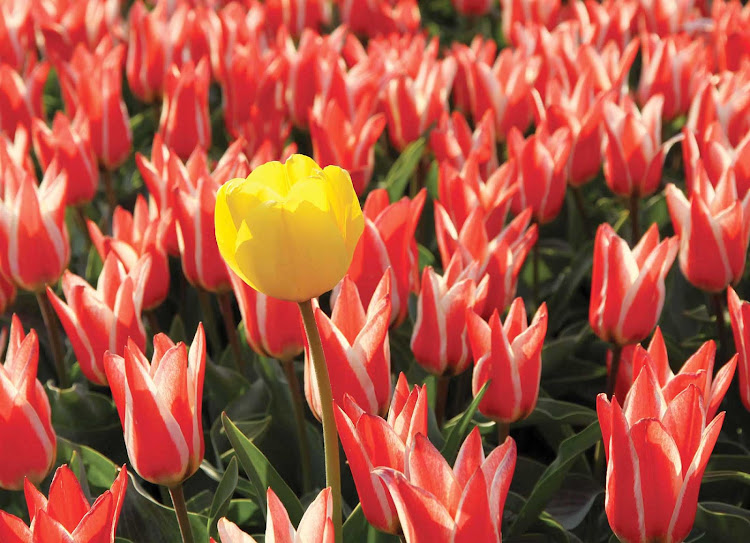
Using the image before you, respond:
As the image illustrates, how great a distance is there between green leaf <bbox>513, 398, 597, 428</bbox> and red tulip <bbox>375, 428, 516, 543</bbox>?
2.11ft

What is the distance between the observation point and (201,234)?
63.9 inches

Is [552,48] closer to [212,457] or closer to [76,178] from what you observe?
[76,178]

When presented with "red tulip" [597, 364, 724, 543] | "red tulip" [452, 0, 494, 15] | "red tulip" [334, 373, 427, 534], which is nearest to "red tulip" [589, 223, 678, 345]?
"red tulip" [597, 364, 724, 543]

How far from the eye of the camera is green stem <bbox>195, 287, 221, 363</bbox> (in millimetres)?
1882

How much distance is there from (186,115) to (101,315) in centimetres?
91

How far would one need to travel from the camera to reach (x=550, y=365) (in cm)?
184

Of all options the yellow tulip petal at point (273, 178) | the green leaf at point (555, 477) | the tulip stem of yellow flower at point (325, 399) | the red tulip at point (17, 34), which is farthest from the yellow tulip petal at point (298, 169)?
the red tulip at point (17, 34)

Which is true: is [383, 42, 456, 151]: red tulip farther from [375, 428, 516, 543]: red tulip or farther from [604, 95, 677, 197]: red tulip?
[375, 428, 516, 543]: red tulip

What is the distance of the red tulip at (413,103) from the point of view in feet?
7.67

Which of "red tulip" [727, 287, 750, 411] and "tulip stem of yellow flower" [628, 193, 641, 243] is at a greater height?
"red tulip" [727, 287, 750, 411]

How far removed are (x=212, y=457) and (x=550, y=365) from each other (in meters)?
0.65

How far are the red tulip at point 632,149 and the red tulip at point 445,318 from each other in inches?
26.8

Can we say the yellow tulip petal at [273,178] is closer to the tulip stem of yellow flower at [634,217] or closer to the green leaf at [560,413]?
the green leaf at [560,413]

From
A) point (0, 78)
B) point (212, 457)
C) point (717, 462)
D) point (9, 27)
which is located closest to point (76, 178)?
point (0, 78)
